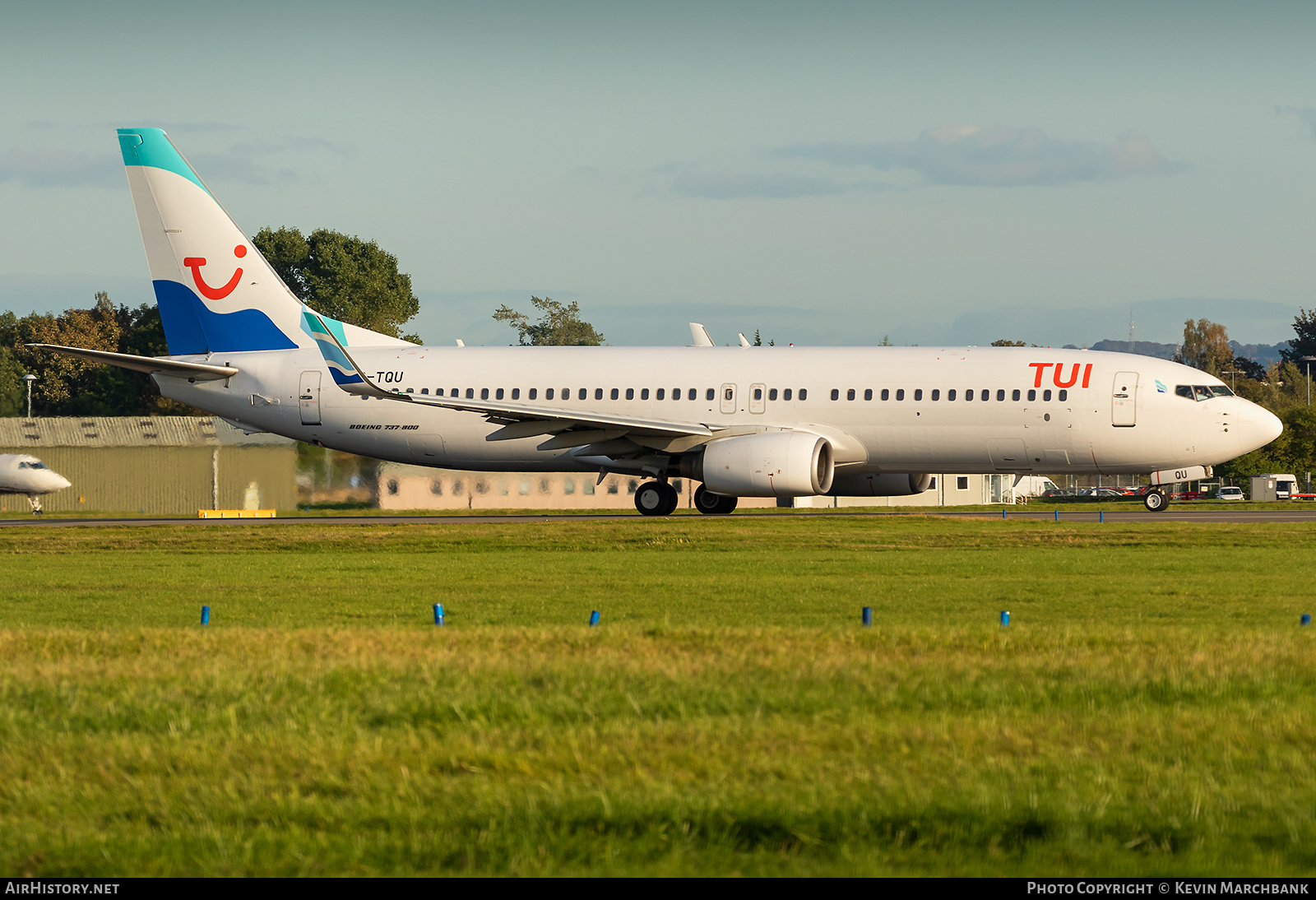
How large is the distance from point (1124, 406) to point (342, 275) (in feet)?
302

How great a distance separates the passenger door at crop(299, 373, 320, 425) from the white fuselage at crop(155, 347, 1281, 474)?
0.10 feet

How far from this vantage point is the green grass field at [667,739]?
6.14 metres

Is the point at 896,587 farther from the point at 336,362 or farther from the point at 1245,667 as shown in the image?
the point at 336,362

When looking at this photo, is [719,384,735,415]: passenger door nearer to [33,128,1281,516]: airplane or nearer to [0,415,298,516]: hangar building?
[33,128,1281,516]: airplane

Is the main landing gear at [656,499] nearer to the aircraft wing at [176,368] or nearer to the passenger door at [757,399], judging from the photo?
the passenger door at [757,399]

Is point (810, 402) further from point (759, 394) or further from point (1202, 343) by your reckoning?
point (1202, 343)

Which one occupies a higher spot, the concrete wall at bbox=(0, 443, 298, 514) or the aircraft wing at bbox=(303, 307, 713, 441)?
the aircraft wing at bbox=(303, 307, 713, 441)

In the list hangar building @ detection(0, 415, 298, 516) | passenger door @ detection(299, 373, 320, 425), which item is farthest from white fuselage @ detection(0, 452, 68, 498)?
passenger door @ detection(299, 373, 320, 425)

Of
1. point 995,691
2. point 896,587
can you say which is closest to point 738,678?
point 995,691

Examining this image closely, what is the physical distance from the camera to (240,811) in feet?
21.8

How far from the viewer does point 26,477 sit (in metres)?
56.3

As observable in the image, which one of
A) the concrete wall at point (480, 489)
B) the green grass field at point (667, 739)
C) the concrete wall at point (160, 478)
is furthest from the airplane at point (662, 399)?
the green grass field at point (667, 739)

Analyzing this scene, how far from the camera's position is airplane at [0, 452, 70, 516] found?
56.1 meters

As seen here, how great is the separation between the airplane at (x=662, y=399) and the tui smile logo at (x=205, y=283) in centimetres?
5
